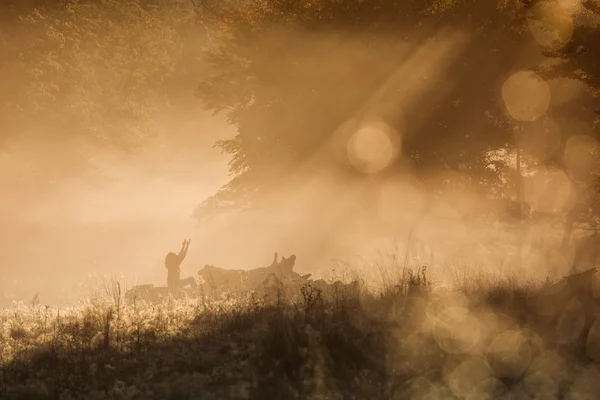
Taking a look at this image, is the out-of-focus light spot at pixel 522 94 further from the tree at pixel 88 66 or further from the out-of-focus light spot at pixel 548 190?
the tree at pixel 88 66

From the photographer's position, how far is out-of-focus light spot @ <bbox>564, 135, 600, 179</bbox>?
1978 centimetres

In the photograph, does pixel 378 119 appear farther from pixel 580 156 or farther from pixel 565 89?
pixel 580 156

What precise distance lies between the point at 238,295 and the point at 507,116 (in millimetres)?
13088

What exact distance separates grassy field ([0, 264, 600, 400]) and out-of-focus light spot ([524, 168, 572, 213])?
12.4 meters

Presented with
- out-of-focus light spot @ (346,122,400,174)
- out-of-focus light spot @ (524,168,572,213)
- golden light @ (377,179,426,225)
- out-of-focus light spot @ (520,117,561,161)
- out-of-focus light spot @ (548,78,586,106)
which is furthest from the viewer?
out-of-focus light spot @ (524,168,572,213)

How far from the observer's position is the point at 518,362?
862 centimetres

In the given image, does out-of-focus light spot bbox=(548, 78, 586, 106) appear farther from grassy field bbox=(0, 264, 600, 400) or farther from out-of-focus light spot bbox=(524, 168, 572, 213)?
grassy field bbox=(0, 264, 600, 400)

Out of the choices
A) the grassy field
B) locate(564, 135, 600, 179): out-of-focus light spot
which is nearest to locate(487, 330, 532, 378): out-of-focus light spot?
the grassy field

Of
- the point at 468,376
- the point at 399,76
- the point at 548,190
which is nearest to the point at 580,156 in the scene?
the point at 548,190

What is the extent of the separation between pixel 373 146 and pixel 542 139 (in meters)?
6.58

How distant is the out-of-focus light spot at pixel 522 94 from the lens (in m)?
20.4

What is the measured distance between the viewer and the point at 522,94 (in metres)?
20.4

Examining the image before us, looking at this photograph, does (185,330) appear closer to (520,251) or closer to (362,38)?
(362,38)

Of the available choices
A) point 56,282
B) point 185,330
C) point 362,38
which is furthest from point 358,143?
point 56,282
